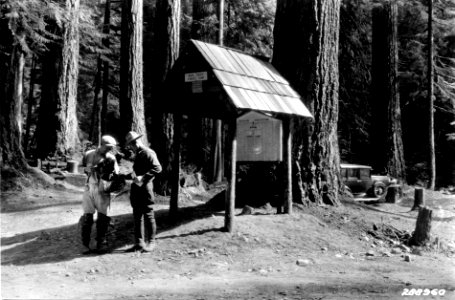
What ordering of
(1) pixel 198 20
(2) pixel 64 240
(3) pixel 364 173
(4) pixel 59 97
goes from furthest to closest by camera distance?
1. (1) pixel 198 20
2. (4) pixel 59 97
3. (3) pixel 364 173
4. (2) pixel 64 240

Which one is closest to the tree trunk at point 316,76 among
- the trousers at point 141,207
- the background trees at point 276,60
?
the background trees at point 276,60

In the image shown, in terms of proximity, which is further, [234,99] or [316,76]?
[316,76]

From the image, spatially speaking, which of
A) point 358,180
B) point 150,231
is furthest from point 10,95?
point 358,180

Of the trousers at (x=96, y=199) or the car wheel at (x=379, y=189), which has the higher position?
the trousers at (x=96, y=199)

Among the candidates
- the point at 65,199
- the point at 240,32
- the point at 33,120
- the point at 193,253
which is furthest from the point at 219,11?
the point at 33,120

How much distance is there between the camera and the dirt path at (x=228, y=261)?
20.9ft

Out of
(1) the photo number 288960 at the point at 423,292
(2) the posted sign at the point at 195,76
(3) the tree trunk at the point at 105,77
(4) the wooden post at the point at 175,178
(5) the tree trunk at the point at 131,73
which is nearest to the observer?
(1) the photo number 288960 at the point at 423,292

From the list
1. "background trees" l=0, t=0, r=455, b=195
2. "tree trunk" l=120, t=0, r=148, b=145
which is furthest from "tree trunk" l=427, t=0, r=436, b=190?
"tree trunk" l=120, t=0, r=148, b=145

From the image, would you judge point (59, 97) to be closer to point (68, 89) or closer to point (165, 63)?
point (68, 89)

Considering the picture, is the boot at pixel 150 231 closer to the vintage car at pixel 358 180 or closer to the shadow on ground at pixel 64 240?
the shadow on ground at pixel 64 240

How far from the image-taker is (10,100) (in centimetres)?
1395

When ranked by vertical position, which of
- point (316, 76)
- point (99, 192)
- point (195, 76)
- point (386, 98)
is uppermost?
point (386, 98)

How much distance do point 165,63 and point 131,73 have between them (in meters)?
1.28

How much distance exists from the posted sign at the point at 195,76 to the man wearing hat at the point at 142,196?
1605 mm
